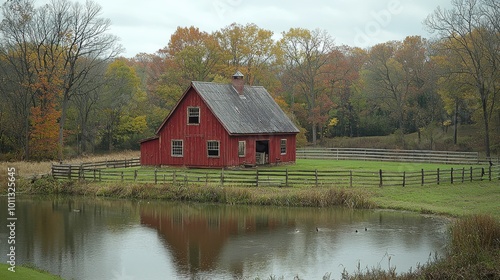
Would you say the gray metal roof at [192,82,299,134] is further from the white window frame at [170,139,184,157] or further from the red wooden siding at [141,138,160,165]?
the red wooden siding at [141,138,160,165]

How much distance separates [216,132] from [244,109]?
3628 millimetres

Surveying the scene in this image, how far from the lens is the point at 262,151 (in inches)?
1697

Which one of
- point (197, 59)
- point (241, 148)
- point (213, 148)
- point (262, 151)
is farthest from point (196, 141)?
point (197, 59)

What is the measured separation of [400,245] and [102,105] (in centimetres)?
4527

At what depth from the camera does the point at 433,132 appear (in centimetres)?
6612

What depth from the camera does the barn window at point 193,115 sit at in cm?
4044

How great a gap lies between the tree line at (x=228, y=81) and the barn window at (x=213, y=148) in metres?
15.4

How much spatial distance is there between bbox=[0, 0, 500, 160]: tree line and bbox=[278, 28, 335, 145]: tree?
0.13 meters

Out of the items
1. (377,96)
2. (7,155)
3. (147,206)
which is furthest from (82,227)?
(377,96)

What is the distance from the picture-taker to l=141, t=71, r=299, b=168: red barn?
39.6 meters

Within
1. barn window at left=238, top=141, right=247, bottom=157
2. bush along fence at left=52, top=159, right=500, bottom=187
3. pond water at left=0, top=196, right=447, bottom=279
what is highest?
barn window at left=238, top=141, right=247, bottom=157

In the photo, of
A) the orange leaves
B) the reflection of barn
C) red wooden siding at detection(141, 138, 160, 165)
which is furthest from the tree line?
the reflection of barn

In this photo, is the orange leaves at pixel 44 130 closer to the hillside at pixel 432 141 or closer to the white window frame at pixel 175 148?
the white window frame at pixel 175 148

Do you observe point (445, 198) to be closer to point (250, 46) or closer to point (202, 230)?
point (202, 230)
